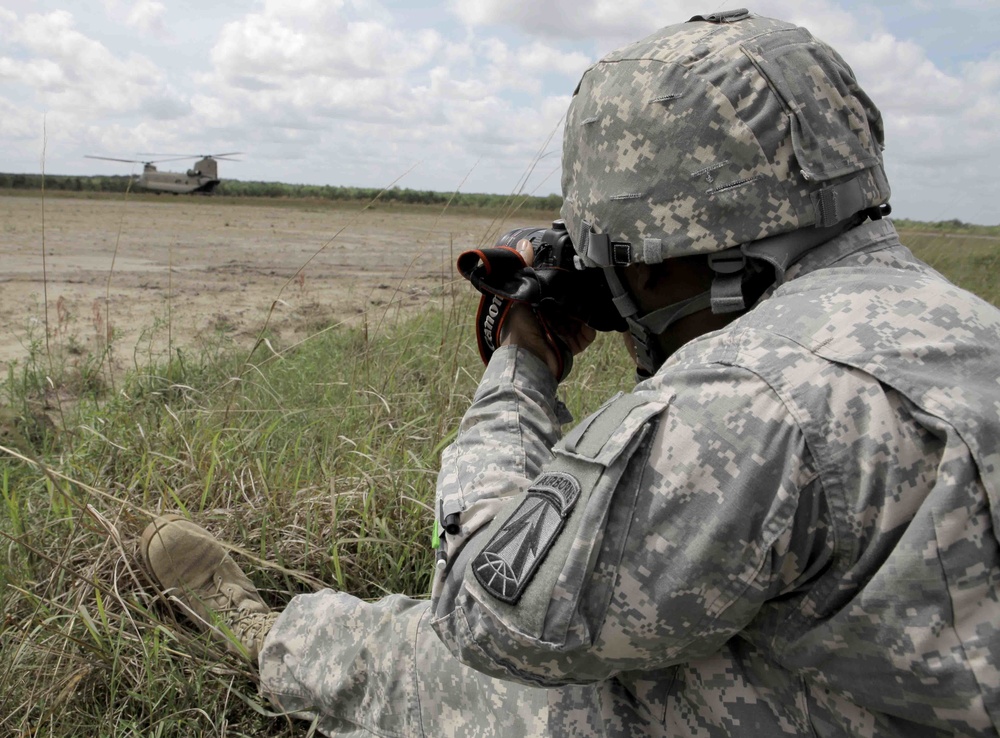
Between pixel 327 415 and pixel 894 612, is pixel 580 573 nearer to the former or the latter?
pixel 894 612

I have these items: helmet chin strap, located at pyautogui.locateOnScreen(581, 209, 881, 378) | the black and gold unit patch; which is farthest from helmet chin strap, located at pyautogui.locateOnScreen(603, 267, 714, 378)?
the black and gold unit patch

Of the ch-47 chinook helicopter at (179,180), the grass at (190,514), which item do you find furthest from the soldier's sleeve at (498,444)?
the ch-47 chinook helicopter at (179,180)

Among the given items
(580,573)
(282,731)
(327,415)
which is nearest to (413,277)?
(327,415)

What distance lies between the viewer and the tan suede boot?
2158mm

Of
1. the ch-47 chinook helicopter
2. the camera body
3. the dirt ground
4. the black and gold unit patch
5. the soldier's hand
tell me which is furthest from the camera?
the ch-47 chinook helicopter

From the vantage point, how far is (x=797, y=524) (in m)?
1.06

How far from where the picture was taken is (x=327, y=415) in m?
3.24

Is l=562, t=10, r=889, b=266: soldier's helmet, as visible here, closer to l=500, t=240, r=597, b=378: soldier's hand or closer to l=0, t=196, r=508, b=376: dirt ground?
l=500, t=240, r=597, b=378: soldier's hand

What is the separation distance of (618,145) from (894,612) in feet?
2.66

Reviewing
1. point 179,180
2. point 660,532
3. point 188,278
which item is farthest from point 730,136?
point 179,180

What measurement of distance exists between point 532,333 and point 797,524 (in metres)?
0.84

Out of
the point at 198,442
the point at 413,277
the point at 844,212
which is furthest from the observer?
the point at 413,277

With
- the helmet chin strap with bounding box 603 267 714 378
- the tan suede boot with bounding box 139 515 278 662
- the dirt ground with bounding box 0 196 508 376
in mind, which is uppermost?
the helmet chin strap with bounding box 603 267 714 378

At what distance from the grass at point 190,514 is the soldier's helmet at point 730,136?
4.69 ft
